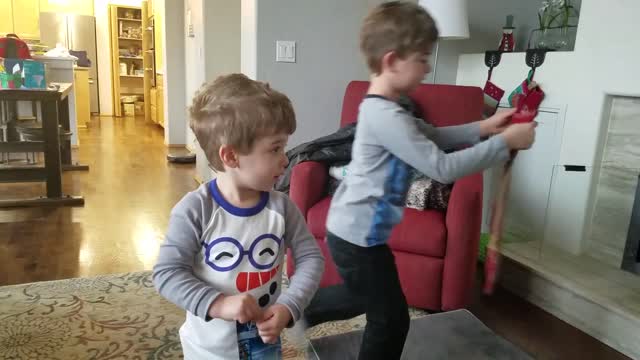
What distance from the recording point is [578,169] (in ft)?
7.50

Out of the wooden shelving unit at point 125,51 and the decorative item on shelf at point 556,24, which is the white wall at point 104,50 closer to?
the wooden shelving unit at point 125,51

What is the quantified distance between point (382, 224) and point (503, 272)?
1402 mm

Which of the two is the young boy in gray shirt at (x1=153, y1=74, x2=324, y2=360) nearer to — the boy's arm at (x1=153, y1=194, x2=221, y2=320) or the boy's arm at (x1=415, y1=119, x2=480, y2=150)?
the boy's arm at (x1=153, y1=194, x2=221, y2=320)

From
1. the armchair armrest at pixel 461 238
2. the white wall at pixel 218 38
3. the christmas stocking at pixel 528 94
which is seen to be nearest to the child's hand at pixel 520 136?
the armchair armrest at pixel 461 238

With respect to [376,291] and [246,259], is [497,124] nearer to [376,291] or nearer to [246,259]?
[376,291]

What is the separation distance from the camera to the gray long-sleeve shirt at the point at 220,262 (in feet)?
2.80

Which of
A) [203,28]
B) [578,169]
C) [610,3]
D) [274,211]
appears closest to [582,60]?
[610,3]

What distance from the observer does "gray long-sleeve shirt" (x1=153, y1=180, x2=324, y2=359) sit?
2.80 ft

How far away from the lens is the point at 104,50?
9344 mm

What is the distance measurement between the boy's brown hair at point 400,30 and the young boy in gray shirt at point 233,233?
0.40 m

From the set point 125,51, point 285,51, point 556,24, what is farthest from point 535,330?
point 125,51

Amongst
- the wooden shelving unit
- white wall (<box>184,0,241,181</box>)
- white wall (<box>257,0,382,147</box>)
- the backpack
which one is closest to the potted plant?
white wall (<box>257,0,382,147</box>)

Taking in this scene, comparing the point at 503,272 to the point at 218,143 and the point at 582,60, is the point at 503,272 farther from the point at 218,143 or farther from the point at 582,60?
the point at 218,143

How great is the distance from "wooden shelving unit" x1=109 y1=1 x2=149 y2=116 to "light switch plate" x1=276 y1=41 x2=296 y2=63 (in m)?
7.00
